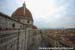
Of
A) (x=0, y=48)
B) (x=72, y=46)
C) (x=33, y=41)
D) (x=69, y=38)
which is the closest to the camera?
(x=0, y=48)

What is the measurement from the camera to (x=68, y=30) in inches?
274

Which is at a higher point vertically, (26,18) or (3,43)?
(26,18)

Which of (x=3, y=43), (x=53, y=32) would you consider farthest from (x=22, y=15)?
(x=3, y=43)

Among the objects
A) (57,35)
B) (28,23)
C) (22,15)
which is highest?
(22,15)

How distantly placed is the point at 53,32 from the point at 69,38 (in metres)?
2.23

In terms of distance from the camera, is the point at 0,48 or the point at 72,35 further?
the point at 72,35

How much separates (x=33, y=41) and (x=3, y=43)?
748cm

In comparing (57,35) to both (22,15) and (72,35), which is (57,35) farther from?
(22,15)

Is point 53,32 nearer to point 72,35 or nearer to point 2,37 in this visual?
point 72,35

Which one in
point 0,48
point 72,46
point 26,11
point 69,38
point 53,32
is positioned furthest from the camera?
point 26,11

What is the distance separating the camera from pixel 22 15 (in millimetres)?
8961

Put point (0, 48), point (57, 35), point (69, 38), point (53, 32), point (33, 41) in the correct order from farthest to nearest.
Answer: point (33, 41) < point (53, 32) < point (57, 35) < point (69, 38) < point (0, 48)

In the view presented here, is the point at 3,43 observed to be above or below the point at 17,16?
below

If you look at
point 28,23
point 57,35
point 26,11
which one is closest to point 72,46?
point 57,35
